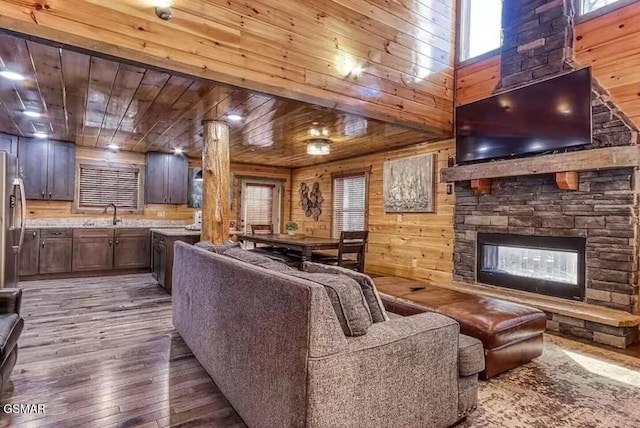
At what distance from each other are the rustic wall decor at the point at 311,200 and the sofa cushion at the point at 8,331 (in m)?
6.00

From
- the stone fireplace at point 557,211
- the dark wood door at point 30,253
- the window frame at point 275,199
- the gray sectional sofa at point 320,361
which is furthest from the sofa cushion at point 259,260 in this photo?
the window frame at point 275,199

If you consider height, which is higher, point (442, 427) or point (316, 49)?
point (316, 49)

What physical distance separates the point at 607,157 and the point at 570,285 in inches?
53.4

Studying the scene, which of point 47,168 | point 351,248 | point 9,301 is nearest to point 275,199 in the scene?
point 47,168

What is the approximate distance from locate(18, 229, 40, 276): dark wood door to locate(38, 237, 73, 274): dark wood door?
0.20ft

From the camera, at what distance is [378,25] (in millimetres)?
3932

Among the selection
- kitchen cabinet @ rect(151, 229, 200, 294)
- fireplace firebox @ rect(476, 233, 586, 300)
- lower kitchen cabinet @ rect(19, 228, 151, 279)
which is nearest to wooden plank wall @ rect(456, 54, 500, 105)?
fireplace firebox @ rect(476, 233, 586, 300)

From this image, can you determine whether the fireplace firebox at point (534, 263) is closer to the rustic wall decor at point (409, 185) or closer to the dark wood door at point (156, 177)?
the rustic wall decor at point (409, 185)

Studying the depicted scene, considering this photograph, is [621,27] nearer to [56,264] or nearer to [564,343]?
[564,343]

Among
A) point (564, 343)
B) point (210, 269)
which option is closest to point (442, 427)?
point (210, 269)

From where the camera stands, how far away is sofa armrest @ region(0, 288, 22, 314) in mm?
2258

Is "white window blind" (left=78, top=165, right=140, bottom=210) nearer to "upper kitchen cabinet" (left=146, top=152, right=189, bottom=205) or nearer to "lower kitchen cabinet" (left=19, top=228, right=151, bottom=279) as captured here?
"upper kitchen cabinet" (left=146, top=152, right=189, bottom=205)

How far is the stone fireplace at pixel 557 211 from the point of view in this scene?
331cm

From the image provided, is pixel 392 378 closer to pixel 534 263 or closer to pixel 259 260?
pixel 259 260
